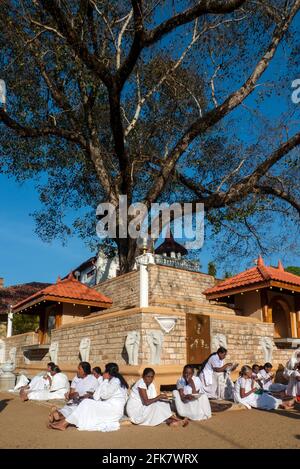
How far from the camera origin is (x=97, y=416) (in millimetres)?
6672

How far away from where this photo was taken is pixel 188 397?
24.8 ft

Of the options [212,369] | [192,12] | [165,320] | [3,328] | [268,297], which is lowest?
[212,369]

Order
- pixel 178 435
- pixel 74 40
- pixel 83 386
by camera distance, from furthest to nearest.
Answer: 1. pixel 74 40
2. pixel 83 386
3. pixel 178 435

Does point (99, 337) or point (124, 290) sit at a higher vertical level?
point (124, 290)

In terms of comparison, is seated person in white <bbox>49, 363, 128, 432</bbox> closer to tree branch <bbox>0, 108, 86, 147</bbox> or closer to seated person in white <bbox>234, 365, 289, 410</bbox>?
seated person in white <bbox>234, 365, 289, 410</bbox>

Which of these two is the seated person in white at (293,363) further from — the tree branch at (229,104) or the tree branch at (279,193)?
the tree branch at (279,193)

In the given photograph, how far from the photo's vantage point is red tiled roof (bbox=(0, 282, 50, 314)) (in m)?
29.4

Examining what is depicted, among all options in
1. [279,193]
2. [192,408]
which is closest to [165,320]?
[192,408]

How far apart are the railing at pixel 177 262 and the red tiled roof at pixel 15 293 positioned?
13157 millimetres

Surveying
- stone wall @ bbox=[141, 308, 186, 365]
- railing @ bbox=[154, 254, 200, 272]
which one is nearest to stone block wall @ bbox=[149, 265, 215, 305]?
railing @ bbox=[154, 254, 200, 272]

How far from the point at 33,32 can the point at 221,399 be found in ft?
42.8

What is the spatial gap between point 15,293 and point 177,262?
15706 mm

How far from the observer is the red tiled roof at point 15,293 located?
29.4m

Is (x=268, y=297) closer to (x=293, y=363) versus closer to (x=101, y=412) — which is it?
(x=293, y=363)
